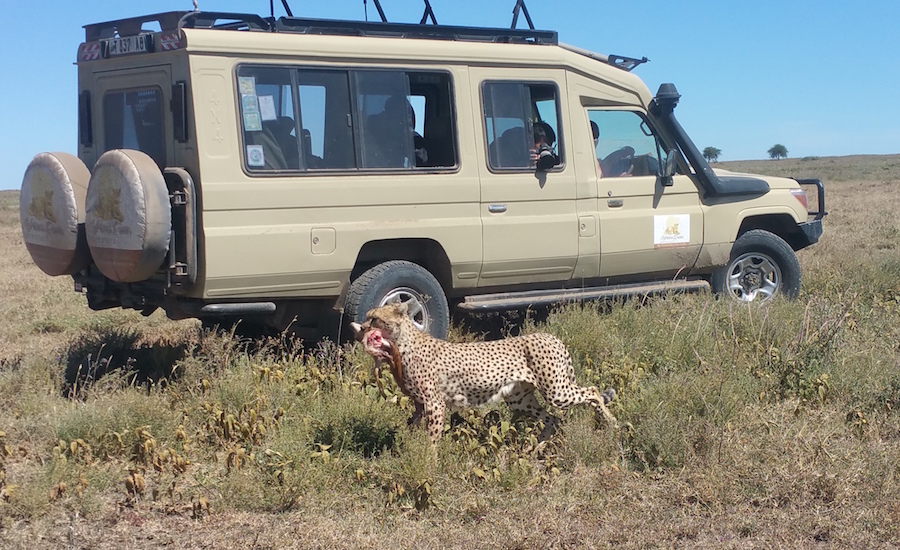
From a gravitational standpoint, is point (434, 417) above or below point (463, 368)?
below

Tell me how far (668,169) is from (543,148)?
124 centimetres

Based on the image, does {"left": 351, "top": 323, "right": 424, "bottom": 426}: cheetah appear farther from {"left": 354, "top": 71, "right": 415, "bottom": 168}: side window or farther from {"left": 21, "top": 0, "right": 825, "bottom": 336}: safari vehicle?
{"left": 354, "top": 71, "right": 415, "bottom": 168}: side window

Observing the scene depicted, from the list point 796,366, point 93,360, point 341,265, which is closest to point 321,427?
point 341,265

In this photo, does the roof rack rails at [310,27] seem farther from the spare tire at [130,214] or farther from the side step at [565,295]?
the side step at [565,295]

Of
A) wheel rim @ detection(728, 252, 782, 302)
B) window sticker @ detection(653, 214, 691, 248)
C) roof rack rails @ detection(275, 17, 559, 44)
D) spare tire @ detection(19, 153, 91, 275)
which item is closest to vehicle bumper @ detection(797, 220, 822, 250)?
wheel rim @ detection(728, 252, 782, 302)

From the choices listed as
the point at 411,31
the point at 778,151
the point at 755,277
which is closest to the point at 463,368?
the point at 411,31

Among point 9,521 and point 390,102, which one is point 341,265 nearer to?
point 390,102

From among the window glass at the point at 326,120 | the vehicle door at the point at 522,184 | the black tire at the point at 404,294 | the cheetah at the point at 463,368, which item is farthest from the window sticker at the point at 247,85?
the cheetah at the point at 463,368

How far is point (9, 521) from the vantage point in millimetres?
4336

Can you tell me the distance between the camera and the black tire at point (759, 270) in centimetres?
892

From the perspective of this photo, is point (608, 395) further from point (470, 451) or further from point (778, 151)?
point (778, 151)

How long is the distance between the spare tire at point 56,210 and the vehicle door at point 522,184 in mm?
2870

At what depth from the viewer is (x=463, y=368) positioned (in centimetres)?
514

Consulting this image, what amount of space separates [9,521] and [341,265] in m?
2.87
